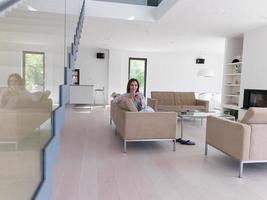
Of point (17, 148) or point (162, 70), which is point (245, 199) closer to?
point (17, 148)

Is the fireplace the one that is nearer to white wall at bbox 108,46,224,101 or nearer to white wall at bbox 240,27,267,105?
white wall at bbox 240,27,267,105

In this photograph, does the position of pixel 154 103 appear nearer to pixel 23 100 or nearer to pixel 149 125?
pixel 149 125

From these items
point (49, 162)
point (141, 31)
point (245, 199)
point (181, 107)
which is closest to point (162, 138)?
point (245, 199)

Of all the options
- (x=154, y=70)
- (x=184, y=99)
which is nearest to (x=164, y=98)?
(x=184, y=99)

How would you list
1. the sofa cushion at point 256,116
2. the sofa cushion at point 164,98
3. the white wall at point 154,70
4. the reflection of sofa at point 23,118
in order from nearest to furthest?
1. the reflection of sofa at point 23,118
2. the sofa cushion at point 256,116
3. the sofa cushion at point 164,98
4. the white wall at point 154,70

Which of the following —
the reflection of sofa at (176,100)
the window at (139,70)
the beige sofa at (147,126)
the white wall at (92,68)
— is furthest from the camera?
the window at (139,70)

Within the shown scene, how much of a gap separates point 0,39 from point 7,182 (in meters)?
0.79

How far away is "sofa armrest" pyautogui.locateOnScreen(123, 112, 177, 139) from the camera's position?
3.45 meters

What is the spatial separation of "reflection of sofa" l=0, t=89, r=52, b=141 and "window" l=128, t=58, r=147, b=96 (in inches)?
357

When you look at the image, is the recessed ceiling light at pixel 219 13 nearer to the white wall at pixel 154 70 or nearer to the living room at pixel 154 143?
the living room at pixel 154 143

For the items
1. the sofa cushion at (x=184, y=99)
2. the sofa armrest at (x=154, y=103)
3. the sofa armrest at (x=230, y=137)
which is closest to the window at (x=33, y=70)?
the sofa armrest at (x=230, y=137)

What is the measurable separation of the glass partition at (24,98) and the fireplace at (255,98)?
5.16 metres

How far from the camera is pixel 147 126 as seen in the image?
350 centimetres

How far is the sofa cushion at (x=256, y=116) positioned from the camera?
264 cm
